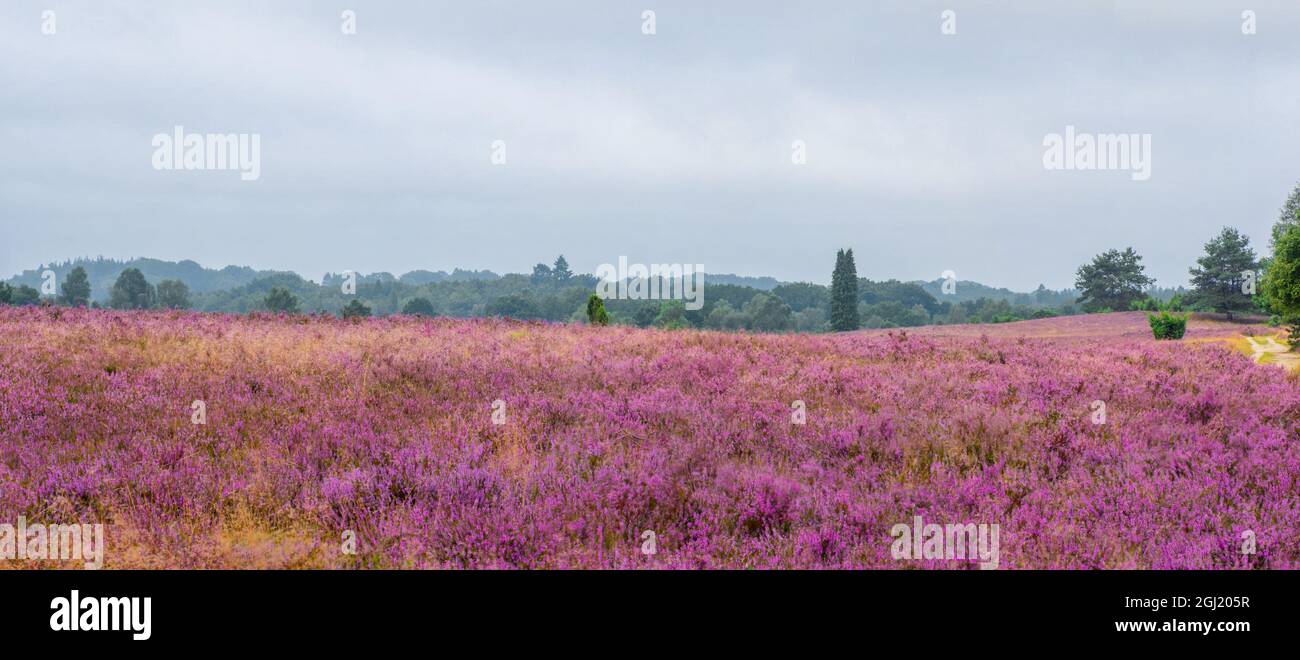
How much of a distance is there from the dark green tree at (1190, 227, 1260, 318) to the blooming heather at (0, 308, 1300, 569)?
175ft

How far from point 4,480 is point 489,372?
515 cm

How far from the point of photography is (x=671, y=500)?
4.44 m

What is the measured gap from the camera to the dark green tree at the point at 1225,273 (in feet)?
163

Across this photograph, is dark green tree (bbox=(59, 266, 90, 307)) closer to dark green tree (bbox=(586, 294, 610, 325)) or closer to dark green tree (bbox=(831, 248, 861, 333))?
dark green tree (bbox=(831, 248, 861, 333))

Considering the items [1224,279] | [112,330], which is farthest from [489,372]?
[1224,279]

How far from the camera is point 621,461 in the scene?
16.9 ft

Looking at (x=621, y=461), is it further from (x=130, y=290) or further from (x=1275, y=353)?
(x=130, y=290)

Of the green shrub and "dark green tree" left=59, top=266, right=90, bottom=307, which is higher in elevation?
"dark green tree" left=59, top=266, right=90, bottom=307

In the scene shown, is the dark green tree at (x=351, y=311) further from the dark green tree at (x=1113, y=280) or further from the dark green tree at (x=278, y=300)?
the dark green tree at (x=1113, y=280)

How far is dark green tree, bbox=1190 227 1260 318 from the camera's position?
163ft

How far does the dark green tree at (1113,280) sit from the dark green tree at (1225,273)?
102 feet
